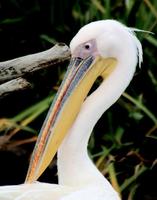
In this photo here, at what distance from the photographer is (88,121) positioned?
4.68 meters

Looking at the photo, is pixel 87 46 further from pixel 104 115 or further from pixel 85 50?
pixel 104 115

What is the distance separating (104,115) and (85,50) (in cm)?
265

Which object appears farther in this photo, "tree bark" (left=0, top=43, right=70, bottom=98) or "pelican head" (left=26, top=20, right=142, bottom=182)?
"pelican head" (left=26, top=20, right=142, bottom=182)

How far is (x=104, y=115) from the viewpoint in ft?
23.7

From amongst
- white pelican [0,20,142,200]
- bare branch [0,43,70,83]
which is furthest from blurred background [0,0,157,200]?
bare branch [0,43,70,83]

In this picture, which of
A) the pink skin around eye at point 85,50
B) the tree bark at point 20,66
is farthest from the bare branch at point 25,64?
the pink skin around eye at point 85,50

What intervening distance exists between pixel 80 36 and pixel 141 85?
271 cm

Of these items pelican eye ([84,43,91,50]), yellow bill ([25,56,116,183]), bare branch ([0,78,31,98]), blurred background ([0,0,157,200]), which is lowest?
blurred background ([0,0,157,200])

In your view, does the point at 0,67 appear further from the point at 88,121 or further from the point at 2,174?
the point at 2,174

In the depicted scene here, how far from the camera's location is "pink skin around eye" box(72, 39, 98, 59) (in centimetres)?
460

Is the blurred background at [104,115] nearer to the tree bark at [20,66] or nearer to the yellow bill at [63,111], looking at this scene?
the yellow bill at [63,111]

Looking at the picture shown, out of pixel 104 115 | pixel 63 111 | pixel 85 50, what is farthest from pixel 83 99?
pixel 104 115

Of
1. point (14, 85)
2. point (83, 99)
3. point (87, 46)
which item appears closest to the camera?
point (14, 85)

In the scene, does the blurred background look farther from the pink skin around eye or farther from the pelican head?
the pink skin around eye
